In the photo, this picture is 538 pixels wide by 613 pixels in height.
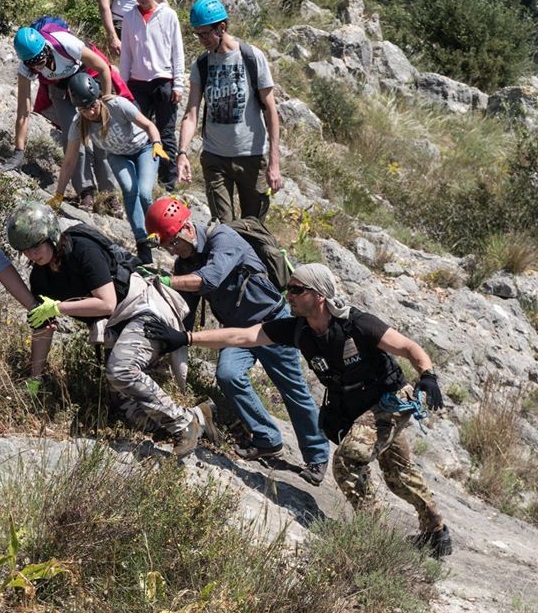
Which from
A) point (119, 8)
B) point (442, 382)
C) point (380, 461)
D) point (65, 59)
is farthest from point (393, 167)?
point (380, 461)

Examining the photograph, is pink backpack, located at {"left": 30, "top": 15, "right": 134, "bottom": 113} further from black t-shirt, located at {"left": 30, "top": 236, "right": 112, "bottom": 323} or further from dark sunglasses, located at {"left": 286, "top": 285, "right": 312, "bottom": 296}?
dark sunglasses, located at {"left": 286, "top": 285, "right": 312, "bottom": 296}

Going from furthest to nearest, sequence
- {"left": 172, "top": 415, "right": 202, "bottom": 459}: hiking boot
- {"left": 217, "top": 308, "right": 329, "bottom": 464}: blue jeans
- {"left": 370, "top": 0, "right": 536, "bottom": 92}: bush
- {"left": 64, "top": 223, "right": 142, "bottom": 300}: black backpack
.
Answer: {"left": 370, "top": 0, "right": 536, "bottom": 92}: bush
{"left": 217, "top": 308, "right": 329, "bottom": 464}: blue jeans
{"left": 172, "top": 415, "right": 202, "bottom": 459}: hiking boot
{"left": 64, "top": 223, "right": 142, "bottom": 300}: black backpack

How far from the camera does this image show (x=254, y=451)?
6207mm

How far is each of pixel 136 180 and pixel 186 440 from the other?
2.64 metres

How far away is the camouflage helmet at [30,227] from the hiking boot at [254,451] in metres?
1.91

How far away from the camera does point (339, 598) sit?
4.48 metres

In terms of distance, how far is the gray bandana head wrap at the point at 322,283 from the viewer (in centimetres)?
514

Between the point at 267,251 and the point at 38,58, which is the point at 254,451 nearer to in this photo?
the point at 267,251

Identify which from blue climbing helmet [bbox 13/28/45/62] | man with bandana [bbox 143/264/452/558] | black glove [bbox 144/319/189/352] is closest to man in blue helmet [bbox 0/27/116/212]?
blue climbing helmet [bbox 13/28/45/62]

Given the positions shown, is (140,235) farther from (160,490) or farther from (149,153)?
(160,490)

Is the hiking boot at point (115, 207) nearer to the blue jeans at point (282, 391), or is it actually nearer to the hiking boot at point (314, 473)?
the blue jeans at point (282, 391)

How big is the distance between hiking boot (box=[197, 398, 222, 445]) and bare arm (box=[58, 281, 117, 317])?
0.91 meters

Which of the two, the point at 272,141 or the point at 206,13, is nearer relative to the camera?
the point at 206,13

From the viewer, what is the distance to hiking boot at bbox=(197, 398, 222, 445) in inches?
229
